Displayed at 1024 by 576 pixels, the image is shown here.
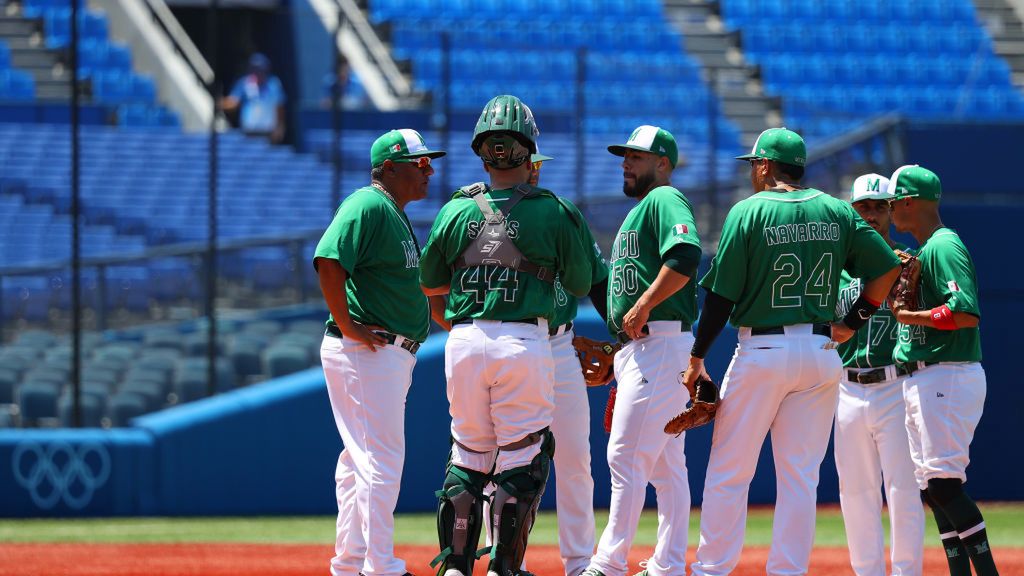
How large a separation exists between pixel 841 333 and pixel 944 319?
56cm

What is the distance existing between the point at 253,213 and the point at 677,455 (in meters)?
10.9

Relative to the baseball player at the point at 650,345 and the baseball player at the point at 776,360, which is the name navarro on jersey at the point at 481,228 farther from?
the baseball player at the point at 776,360

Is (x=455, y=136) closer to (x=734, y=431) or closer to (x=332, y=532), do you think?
(x=332, y=532)

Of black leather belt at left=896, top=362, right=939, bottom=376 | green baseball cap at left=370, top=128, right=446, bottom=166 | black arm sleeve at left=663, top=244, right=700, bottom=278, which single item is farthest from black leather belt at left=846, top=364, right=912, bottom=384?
green baseball cap at left=370, top=128, right=446, bottom=166

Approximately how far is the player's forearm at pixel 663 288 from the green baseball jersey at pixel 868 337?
0.98 m

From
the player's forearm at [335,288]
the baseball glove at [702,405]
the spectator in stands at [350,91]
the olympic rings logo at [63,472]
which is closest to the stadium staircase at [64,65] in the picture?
the spectator in stands at [350,91]

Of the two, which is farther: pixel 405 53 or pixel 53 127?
pixel 405 53

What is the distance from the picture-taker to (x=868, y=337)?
6969 mm

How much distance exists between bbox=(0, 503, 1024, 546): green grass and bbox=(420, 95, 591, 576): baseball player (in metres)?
3.93

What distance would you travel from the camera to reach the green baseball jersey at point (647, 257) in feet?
21.2

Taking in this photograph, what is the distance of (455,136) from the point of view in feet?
47.2

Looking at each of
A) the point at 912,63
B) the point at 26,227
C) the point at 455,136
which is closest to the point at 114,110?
the point at 26,227

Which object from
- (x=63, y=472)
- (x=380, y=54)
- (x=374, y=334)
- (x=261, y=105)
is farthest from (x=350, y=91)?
(x=374, y=334)

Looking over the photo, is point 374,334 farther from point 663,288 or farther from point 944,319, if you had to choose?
point 944,319
